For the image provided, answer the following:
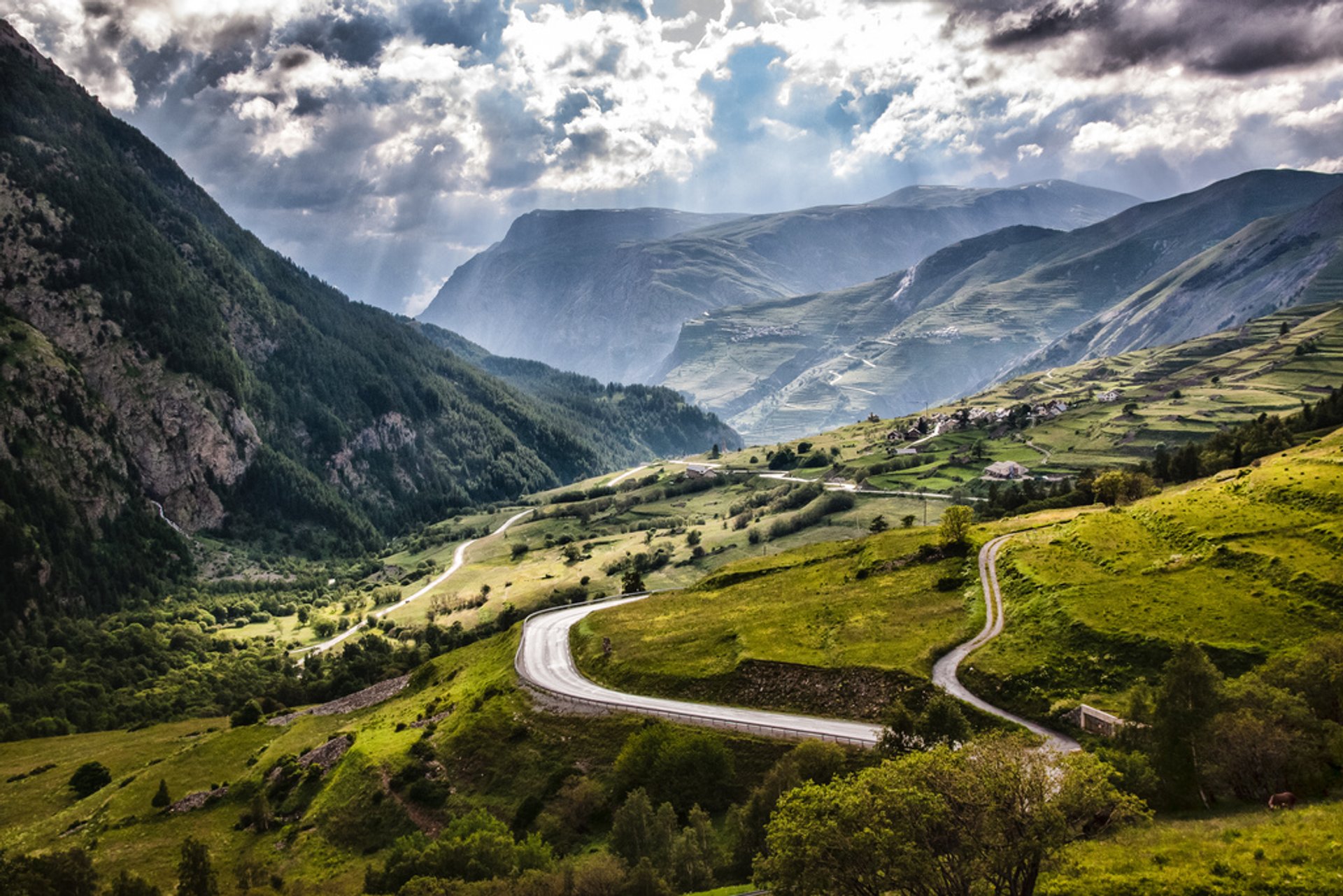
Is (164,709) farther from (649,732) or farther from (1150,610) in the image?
(1150,610)

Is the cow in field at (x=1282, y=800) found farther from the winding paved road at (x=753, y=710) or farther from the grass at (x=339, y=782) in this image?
the grass at (x=339, y=782)

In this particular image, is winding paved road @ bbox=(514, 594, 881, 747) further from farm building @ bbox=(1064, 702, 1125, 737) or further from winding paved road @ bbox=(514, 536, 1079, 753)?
farm building @ bbox=(1064, 702, 1125, 737)

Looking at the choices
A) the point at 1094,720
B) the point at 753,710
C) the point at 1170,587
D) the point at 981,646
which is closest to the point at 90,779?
the point at 753,710

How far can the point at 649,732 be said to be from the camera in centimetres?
7344

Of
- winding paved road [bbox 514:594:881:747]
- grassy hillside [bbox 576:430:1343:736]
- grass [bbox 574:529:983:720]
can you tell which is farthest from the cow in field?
grass [bbox 574:529:983:720]

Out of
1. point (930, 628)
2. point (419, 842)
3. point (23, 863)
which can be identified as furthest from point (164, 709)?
point (930, 628)

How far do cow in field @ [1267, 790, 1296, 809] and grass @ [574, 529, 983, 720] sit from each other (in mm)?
32557

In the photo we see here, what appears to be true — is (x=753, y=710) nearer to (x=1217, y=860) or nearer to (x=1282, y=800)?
(x=1282, y=800)

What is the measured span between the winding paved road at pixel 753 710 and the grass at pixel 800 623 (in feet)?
5.81

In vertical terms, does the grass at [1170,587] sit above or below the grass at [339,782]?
above

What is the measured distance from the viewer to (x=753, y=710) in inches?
3204

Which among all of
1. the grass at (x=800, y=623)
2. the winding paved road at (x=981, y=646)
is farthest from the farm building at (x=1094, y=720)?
the grass at (x=800, y=623)

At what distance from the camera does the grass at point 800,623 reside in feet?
277

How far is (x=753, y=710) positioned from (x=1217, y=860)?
49741 millimetres
